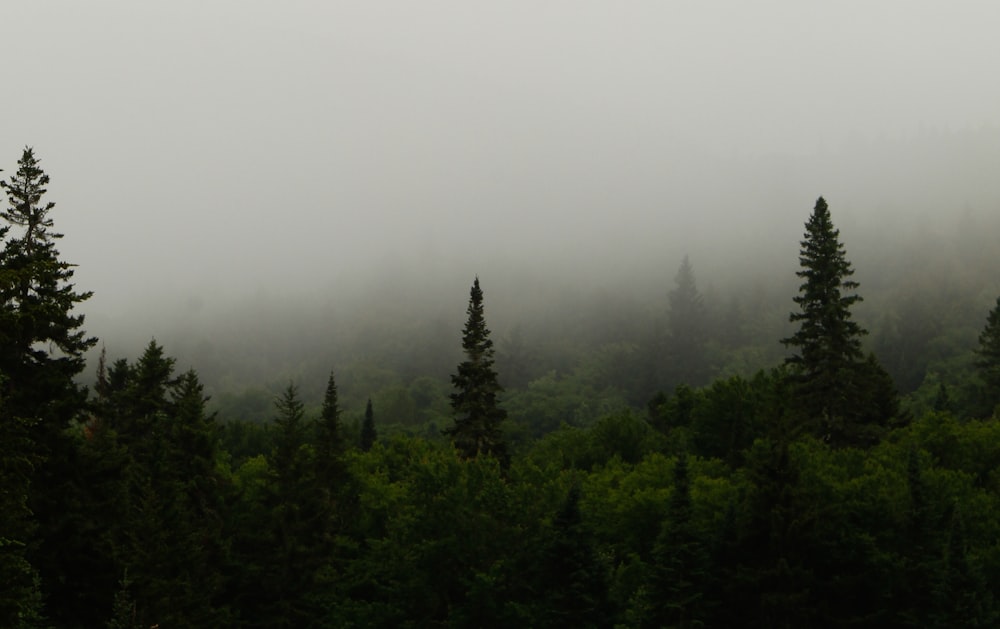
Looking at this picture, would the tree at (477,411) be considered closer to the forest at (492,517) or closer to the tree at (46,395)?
the forest at (492,517)

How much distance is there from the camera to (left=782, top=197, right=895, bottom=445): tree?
177 feet

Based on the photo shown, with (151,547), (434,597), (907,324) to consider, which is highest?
(907,324)

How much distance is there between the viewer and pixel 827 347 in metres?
54.7

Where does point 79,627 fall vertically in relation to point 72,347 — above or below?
below

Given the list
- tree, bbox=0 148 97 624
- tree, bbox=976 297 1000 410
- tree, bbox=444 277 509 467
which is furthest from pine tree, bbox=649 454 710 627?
tree, bbox=976 297 1000 410

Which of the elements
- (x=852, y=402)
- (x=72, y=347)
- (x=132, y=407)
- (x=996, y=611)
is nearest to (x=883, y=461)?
(x=852, y=402)

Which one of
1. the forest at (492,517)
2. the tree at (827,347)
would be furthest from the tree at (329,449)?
the tree at (827,347)

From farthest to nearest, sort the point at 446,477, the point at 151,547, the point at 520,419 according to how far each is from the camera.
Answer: the point at 520,419
the point at 446,477
the point at 151,547

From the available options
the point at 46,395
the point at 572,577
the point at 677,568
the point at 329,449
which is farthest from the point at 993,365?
the point at 46,395

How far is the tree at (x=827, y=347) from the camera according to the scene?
177 feet

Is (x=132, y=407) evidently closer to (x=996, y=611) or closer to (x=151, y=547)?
(x=151, y=547)

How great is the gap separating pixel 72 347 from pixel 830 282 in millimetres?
42599

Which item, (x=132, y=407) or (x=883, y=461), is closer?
(x=883, y=461)

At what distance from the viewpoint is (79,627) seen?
1377 inches
